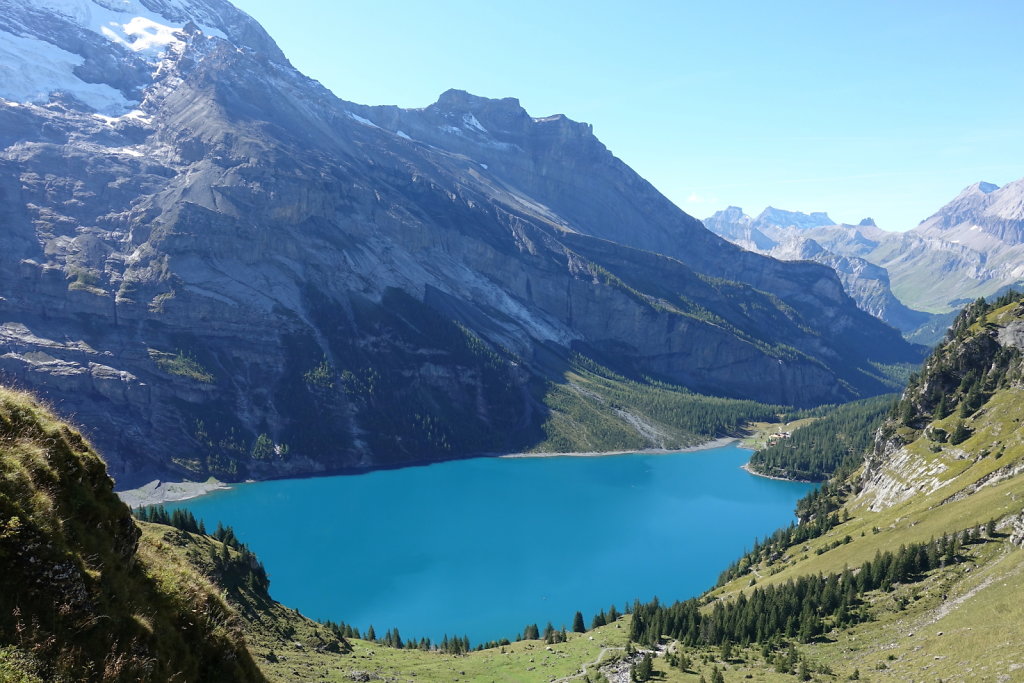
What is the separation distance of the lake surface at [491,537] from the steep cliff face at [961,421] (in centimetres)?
3627

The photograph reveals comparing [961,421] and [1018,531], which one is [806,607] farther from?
[961,421]

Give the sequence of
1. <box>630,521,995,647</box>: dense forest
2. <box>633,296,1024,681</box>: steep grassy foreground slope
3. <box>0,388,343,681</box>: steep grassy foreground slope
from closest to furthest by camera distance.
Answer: <box>0,388,343,681</box>: steep grassy foreground slope < <box>633,296,1024,681</box>: steep grassy foreground slope < <box>630,521,995,647</box>: dense forest

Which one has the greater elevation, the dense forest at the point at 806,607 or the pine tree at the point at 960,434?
the pine tree at the point at 960,434

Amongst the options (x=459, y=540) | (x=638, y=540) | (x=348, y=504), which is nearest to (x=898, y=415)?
(x=638, y=540)

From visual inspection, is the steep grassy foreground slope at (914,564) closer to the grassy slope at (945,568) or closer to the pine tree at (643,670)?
the grassy slope at (945,568)

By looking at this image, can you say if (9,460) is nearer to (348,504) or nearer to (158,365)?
(348,504)

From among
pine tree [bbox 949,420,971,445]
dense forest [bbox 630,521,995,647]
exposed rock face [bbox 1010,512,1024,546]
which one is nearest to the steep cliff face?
pine tree [bbox 949,420,971,445]

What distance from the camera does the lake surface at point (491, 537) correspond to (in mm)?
104188

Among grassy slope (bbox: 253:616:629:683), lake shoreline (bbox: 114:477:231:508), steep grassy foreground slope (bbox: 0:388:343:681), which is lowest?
grassy slope (bbox: 253:616:629:683)

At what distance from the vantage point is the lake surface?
342 ft

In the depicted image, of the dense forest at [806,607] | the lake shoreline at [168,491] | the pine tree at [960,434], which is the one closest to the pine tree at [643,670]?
the dense forest at [806,607]

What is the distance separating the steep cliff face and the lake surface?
36268mm

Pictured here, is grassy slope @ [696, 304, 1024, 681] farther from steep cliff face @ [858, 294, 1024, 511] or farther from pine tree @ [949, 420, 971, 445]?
pine tree @ [949, 420, 971, 445]

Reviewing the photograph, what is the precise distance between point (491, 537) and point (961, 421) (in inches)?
3324
